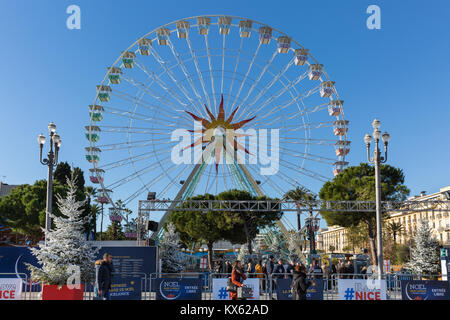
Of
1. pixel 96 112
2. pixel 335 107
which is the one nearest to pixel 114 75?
pixel 96 112

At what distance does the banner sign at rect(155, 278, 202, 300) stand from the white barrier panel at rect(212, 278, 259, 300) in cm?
53

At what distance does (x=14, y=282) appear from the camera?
14641 millimetres

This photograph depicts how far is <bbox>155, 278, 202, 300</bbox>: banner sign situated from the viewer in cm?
1572

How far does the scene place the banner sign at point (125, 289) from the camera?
1501 centimetres

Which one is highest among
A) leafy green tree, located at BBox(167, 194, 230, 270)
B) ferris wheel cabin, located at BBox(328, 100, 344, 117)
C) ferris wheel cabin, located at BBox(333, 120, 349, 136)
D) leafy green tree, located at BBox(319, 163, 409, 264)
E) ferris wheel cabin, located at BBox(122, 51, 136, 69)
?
ferris wheel cabin, located at BBox(122, 51, 136, 69)

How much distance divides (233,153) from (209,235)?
67.6 ft

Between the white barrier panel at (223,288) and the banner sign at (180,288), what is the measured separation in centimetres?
53

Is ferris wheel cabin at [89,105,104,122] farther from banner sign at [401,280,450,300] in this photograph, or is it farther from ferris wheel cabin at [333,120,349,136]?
banner sign at [401,280,450,300]

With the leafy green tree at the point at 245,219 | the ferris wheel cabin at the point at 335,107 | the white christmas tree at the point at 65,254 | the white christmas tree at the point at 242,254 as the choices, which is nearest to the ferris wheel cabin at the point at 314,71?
the ferris wheel cabin at the point at 335,107

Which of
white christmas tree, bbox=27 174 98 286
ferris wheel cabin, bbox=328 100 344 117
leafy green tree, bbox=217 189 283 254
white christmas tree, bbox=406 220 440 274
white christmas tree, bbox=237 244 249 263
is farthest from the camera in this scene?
leafy green tree, bbox=217 189 283 254

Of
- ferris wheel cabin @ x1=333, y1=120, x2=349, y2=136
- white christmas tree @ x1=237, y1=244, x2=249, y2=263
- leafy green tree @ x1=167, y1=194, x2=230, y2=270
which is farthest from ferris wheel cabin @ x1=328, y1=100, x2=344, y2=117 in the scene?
leafy green tree @ x1=167, y1=194, x2=230, y2=270

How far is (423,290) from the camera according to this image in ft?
51.9

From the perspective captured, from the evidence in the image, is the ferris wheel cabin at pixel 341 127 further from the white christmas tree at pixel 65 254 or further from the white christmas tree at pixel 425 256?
the white christmas tree at pixel 65 254
